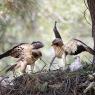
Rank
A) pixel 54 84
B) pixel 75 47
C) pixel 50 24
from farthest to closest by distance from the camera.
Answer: pixel 50 24, pixel 75 47, pixel 54 84

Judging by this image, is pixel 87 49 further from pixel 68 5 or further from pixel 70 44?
pixel 68 5

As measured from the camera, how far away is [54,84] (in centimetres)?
369

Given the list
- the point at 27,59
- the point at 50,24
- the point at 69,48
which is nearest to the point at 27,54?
the point at 27,59

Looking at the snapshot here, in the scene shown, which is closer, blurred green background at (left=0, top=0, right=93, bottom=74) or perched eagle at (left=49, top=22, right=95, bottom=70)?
perched eagle at (left=49, top=22, right=95, bottom=70)

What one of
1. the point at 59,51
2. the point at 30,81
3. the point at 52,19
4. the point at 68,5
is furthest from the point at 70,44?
the point at 68,5

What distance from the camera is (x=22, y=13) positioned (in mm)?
5441

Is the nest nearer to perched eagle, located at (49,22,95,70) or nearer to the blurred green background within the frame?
perched eagle, located at (49,22,95,70)

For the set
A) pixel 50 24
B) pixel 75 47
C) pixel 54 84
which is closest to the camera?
pixel 54 84

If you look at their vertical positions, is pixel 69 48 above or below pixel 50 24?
above

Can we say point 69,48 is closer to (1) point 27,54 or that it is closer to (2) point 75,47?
(2) point 75,47

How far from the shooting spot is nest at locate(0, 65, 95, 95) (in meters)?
3.56

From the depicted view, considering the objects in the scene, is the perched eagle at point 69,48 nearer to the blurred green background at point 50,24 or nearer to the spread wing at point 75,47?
the spread wing at point 75,47

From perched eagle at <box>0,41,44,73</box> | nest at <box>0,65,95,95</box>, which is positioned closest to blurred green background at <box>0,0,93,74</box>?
perched eagle at <box>0,41,44,73</box>

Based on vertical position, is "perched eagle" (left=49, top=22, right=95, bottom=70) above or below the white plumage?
above
